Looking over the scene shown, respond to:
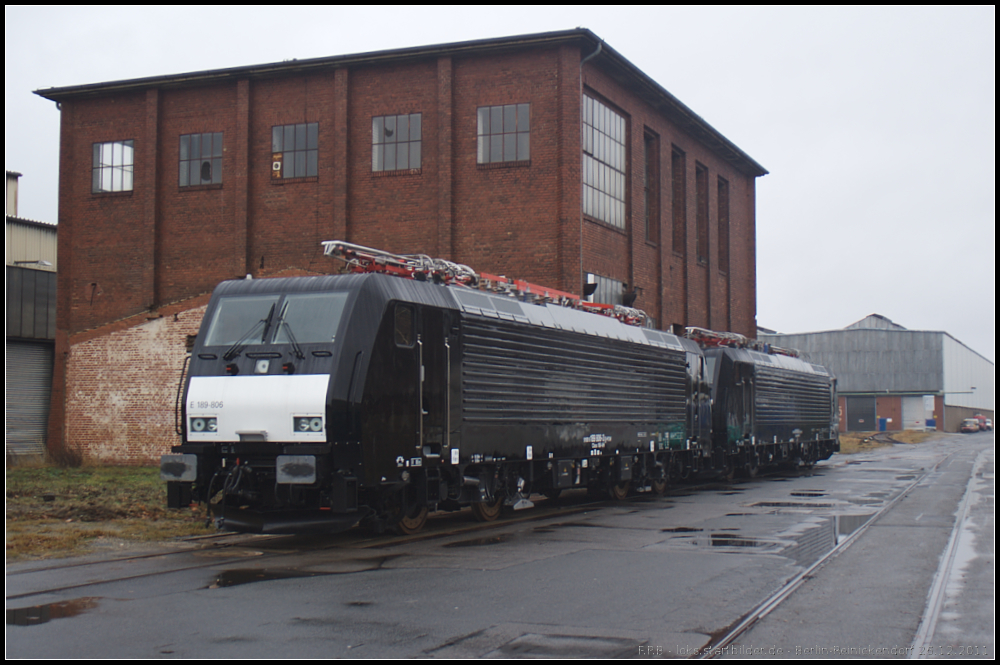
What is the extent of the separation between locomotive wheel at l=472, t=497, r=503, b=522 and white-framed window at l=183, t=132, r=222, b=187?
1940cm

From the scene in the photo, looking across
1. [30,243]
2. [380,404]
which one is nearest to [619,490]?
[380,404]

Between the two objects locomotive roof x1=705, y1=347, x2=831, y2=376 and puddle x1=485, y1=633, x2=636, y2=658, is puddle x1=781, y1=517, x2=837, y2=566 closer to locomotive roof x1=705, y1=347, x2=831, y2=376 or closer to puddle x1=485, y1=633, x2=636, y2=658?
puddle x1=485, y1=633, x2=636, y2=658

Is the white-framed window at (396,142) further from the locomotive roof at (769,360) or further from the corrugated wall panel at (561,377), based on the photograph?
the corrugated wall panel at (561,377)

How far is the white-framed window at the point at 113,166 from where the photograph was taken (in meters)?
32.3

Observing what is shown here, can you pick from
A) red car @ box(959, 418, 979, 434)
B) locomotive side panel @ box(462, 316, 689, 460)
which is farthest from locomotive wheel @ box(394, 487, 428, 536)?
red car @ box(959, 418, 979, 434)

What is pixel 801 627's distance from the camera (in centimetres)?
753

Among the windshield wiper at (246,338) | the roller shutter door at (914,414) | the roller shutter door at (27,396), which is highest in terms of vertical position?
the windshield wiper at (246,338)

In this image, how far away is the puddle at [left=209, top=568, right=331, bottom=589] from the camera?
364 inches

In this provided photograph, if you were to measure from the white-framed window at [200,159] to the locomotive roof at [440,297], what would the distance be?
1678 cm

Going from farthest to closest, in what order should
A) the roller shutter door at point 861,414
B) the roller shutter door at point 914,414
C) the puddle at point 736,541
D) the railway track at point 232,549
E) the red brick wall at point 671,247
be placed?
the roller shutter door at point 861,414, the roller shutter door at point 914,414, the red brick wall at point 671,247, the puddle at point 736,541, the railway track at point 232,549

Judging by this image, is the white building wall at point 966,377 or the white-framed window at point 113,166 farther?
the white building wall at point 966,377

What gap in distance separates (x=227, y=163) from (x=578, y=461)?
18.3 meters

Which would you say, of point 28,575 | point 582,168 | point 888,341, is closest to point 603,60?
point 582,168

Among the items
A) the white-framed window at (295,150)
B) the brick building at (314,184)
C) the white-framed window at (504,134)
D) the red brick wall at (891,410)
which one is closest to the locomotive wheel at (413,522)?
the brick building at (314,184)
